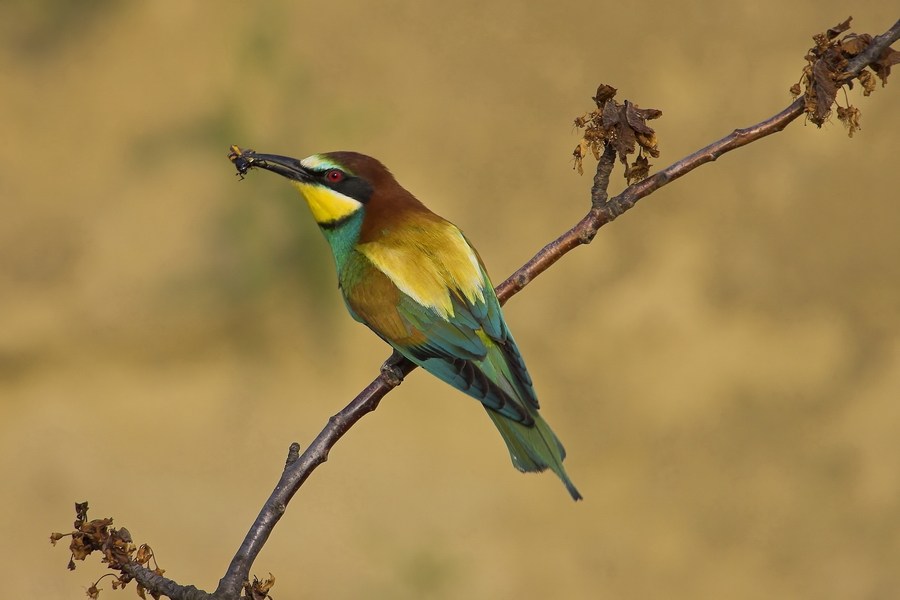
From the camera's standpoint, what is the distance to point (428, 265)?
6.18ft

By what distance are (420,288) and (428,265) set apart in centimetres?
6

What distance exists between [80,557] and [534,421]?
32.5 inches

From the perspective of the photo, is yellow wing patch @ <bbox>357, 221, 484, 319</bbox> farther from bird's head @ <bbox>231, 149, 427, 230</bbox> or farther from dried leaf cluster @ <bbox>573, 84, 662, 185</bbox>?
dried leaf cluster @ <bbox>573, 84, 662, 185</bbox>

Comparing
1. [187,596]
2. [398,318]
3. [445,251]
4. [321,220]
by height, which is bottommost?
[187,596]

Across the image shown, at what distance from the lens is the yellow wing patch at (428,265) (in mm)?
1850

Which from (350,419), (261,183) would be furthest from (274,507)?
(261,183)

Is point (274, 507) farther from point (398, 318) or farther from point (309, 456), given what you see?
point (398, 318)

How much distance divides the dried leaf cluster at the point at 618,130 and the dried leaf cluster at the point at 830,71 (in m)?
0.25

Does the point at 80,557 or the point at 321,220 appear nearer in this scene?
the point at 80,557

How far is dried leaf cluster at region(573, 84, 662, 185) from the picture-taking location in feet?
5.12

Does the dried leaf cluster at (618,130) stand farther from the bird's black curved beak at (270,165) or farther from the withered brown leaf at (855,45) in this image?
the bird's black curved beak at (270,165)

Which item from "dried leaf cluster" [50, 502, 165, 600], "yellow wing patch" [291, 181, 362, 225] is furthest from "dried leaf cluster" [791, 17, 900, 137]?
"dried leaf cluster" [50, 502, 165, 600]

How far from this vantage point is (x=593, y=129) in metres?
1.58

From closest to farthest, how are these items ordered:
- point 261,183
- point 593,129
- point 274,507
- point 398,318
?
point 274,507 → point 593,129 → point 398,318 → point 261,183
